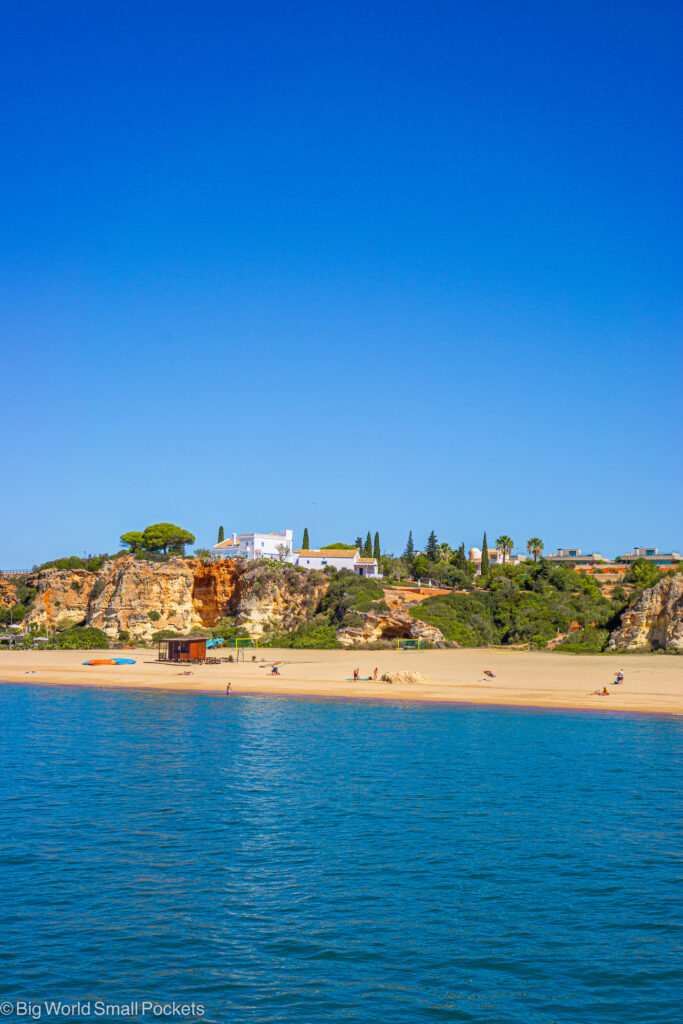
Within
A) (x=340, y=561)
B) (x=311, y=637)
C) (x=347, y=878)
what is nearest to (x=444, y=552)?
(x=340, y=561)

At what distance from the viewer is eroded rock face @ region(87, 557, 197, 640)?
74.1 metres

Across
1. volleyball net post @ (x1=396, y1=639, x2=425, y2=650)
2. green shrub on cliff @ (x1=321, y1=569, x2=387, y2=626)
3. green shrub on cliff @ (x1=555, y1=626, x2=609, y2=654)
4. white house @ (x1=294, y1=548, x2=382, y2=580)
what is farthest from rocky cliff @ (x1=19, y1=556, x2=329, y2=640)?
green shrub on cliff @ (x1=555, y1=626, x2=609, y2=654)

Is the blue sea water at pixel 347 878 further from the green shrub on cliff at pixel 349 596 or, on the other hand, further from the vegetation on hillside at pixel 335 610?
the green shrub on cliff at pixel 349 596

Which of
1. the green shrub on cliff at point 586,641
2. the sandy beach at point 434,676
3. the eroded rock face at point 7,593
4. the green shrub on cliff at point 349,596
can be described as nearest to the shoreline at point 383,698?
the sandy beach at point 434,676

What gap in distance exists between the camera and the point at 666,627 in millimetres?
53812

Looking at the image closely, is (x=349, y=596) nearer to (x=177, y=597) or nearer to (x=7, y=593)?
(x=177, y=597)

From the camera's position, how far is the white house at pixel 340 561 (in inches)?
3715

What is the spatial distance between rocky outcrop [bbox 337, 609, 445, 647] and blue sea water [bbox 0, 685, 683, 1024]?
3307 centimetres

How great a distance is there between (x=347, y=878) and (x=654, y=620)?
44.9m

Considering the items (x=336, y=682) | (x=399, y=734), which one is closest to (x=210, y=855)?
(x=399, y=734)

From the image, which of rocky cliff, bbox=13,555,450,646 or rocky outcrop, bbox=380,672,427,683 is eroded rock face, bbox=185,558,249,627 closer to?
rocky cliff, bbox=13,555,450,646

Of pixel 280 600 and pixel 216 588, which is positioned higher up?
pixel 216 588

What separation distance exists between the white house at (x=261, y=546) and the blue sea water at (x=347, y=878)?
67.7 metres

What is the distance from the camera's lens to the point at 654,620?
55.4m
